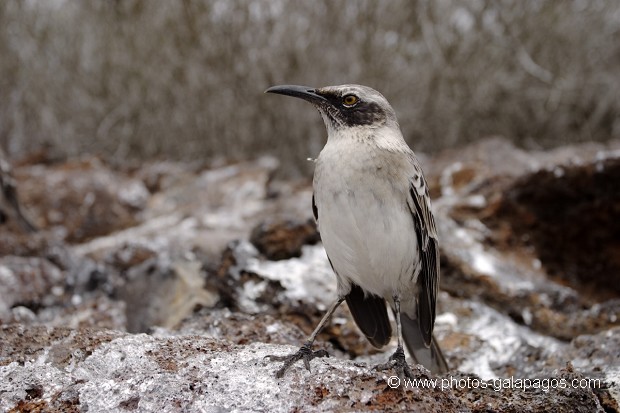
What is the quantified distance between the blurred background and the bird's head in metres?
5.30

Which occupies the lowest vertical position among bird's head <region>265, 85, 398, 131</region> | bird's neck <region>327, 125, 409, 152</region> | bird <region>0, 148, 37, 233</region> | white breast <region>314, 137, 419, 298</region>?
bird <region>0, 148, 37, 233</region>

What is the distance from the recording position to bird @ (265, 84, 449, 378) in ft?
10.9

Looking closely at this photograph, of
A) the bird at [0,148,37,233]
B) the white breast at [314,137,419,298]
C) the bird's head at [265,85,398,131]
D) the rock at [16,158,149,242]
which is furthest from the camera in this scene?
the rock at [16,158,149,242]

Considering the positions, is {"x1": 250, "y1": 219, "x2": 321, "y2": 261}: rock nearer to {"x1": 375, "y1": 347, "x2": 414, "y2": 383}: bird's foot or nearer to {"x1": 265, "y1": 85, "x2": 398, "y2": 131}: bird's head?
{"x1": 265, "y1": 85, "x2": 398, "y2": 131}: bird's head

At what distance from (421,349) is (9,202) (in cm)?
387

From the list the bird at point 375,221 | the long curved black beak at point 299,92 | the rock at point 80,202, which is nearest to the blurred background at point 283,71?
the rock at point 80,202

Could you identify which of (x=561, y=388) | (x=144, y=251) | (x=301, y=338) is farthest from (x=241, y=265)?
(x=561, y=388)

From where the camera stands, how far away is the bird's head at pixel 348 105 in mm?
3600

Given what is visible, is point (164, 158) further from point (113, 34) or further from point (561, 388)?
point (561, 388)

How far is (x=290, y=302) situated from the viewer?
13.3ft

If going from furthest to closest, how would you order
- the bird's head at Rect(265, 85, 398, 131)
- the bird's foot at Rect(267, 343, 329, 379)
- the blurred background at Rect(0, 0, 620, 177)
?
the blurred background at Rect(0, 0, 620, 177) < the bird's head at Rect(265, 85, 398, 131) < the bird's foot at Rect(267, 343, 329, 379)

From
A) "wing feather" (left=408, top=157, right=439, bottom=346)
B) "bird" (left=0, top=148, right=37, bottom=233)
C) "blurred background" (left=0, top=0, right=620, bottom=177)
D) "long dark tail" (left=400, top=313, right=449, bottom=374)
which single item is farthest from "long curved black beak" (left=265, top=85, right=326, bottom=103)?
"blurred background" (left=0, top=0, right=620, bottom=177)

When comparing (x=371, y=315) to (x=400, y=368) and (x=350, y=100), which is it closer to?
(x=400, y=368)

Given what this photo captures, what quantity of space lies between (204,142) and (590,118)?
5.31m
